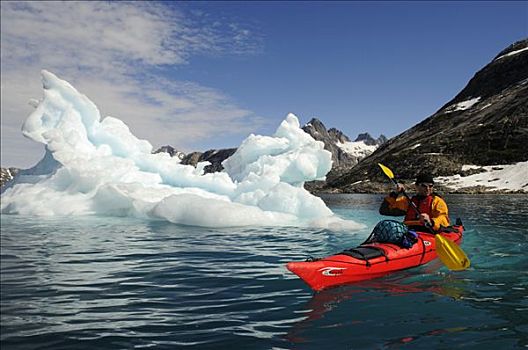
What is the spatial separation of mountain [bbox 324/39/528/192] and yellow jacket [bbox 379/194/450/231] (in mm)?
69651

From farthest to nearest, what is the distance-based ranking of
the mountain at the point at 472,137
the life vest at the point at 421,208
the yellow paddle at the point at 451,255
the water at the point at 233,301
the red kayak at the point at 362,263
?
the mountain at the point at 472,137 → the life vest at the point at 421,208 → the yellow paddle at the point at 451,255 → the red kayak at the point at 362,263 → the water at the point at 233,301

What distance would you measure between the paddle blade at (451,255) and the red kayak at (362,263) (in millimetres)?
782

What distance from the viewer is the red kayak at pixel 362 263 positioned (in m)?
9.04

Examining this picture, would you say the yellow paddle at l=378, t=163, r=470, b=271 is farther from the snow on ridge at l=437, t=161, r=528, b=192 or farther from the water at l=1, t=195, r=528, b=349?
the snow on ridge at l=437, t=161, r=528, b=192

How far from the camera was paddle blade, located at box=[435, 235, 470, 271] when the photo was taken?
1066 centimetres

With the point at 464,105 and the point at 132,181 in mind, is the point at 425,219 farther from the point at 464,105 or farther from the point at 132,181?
the point at 464,105

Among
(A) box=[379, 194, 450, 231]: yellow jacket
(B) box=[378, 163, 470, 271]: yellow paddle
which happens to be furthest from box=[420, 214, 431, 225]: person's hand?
(B) box=[378, 163, 470, 271]: yellow paddle

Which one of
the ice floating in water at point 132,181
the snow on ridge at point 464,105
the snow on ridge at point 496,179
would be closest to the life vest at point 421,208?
the ice floating in water at point 132,181

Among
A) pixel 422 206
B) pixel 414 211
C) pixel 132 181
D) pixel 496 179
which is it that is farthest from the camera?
pixel 496 179

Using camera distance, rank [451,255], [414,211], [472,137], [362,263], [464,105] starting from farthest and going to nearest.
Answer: [464,105] → [472,137] → [414,211] → [451,255] → [362,263]

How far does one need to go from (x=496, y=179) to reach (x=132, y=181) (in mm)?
77379

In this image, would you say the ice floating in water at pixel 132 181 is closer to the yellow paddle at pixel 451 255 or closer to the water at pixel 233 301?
the water at pixel 233 301

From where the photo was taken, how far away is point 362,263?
10.0 meters

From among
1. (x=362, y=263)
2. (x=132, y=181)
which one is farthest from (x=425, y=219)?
(x=132, y=181)
